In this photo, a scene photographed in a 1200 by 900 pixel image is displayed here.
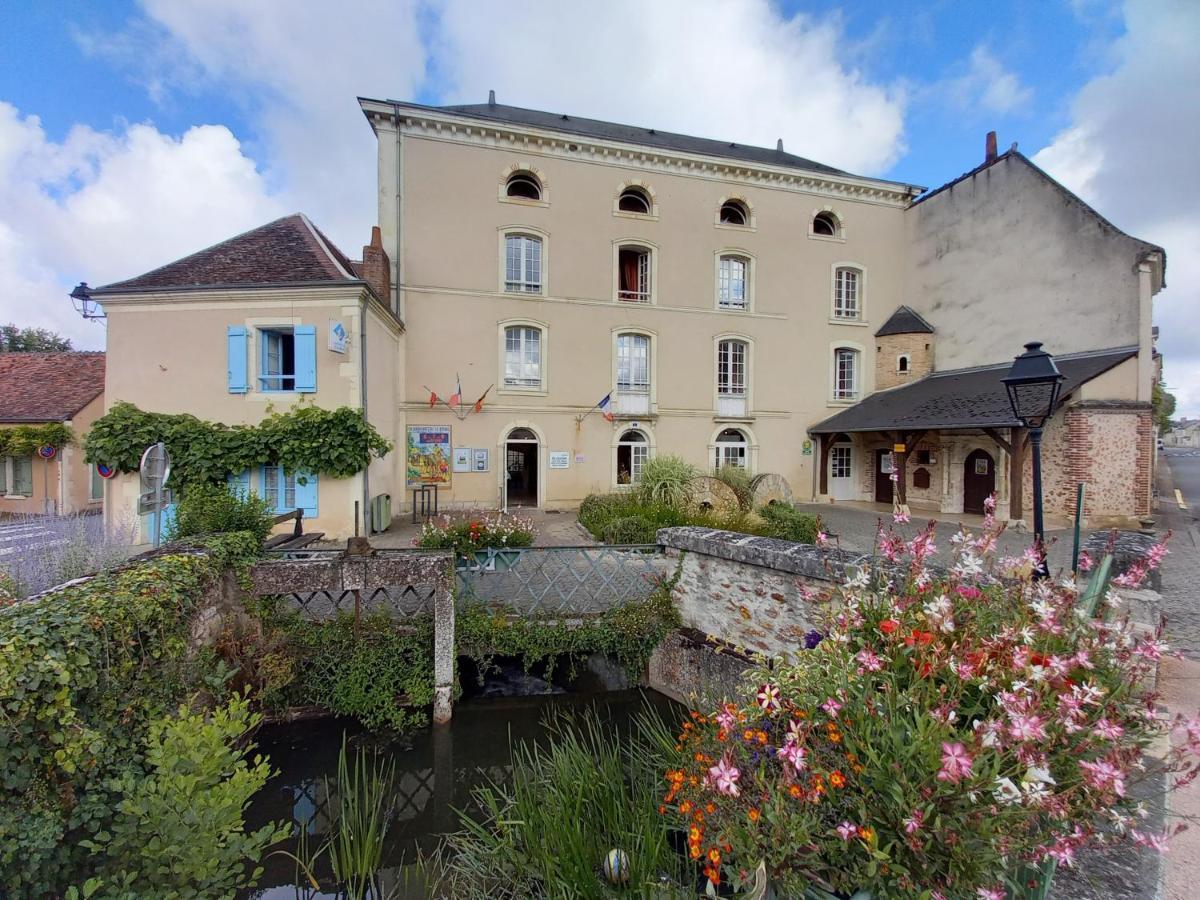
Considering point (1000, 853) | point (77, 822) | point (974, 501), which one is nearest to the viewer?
point (1000, 853)

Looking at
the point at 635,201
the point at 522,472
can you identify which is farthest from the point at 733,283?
the point at 522,472

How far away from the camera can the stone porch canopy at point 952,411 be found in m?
11.0

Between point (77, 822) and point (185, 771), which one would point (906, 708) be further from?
point (77, 822)

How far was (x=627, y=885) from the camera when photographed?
2277 mm

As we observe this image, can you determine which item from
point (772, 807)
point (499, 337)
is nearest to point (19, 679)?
point (772, 807)

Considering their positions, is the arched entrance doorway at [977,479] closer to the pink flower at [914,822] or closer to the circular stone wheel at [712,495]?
the circular stone wheel at [712,495]

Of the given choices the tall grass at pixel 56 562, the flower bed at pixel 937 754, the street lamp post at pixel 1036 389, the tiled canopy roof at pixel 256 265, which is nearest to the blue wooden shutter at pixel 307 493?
the tiled canopy roof at pixel 256 265

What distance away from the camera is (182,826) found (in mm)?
2066

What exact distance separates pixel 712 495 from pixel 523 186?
33.6 ft

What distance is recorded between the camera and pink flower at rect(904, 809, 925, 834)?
1338 millimetres

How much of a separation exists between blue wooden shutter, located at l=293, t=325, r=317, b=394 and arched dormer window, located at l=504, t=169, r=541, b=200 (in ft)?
21.9

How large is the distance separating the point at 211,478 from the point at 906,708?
11.1 m

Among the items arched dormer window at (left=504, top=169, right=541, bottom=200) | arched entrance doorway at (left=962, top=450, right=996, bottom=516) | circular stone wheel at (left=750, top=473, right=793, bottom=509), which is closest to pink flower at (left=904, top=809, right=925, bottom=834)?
circular stone wheel at (left=750, top=473, right=793, bottom=509)

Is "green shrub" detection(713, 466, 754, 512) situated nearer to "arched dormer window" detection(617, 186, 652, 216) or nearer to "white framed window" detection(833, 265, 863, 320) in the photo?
"white framed window" detection(833, 265, 863, 320)
